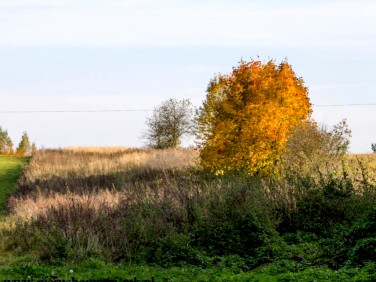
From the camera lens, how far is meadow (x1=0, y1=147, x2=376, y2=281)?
11.4 metres

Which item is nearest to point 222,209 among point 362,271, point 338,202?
point 338,202

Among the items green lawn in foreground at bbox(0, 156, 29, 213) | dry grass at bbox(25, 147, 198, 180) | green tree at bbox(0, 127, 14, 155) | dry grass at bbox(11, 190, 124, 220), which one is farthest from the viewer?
green tree at bbox(0, 127, 14, 155)

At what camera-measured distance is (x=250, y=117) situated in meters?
24.9

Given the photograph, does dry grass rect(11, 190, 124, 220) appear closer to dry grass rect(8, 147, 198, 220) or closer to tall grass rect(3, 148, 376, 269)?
tall grass rect(3, 148, 376, 269)

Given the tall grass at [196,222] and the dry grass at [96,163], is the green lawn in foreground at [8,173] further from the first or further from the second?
the tall grass at [196,222]

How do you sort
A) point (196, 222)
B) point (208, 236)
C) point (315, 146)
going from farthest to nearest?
1. point (315, 146)
2. point (196, 222)
3. point (208, 236)

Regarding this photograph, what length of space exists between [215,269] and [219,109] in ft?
50.7

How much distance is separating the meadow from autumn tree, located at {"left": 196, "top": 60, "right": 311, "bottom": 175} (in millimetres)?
7169

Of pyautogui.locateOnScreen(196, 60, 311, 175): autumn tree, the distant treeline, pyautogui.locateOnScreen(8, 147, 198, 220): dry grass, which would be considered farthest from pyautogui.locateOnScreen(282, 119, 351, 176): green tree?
the distant treeline

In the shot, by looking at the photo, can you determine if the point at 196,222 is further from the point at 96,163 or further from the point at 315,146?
the point at 96,163

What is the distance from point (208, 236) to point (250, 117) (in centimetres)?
1172

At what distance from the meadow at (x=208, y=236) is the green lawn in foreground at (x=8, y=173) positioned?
1160 cm

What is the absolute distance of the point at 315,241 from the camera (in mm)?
14055

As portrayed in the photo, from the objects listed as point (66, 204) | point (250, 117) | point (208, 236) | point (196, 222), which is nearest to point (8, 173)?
point (250, 117)
